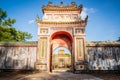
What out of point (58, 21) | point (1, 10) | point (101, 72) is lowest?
point (101, 72)

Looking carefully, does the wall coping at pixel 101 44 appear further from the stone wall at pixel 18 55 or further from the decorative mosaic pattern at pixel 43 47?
the stone wall at pixel 18 55

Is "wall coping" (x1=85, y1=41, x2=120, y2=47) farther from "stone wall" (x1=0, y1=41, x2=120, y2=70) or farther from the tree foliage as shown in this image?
the tree foliage

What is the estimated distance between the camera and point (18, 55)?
12.7m

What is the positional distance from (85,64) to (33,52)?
5193 mm

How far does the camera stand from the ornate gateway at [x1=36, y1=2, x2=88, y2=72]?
12.1m

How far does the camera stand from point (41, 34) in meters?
12.8

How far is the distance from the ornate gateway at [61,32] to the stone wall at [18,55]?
0.84m

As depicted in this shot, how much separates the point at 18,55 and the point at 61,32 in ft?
16.3

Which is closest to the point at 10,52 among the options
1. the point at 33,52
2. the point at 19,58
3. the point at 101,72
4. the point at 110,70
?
the point at 19,58

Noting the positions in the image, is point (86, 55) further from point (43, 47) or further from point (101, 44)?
point (43, 47)


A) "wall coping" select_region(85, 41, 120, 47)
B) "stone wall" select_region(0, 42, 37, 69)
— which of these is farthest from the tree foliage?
"wall coping" select_region(85, 41, 120, 47)

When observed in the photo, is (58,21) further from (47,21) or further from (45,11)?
(45,11)

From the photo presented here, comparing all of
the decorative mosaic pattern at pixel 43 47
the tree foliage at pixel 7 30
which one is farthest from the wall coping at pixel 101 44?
the tree foliage at pixel 7 30

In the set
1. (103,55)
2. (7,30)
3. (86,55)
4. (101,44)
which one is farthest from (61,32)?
(7,30)
